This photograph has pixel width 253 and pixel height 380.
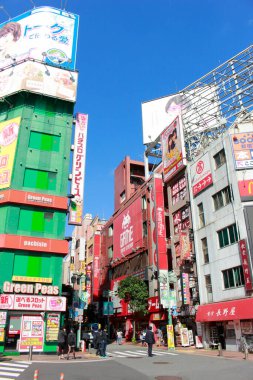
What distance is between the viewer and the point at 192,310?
117ft

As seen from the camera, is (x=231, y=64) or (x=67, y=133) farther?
(x=231, y=64)

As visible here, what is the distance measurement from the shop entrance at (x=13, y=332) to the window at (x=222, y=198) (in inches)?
805

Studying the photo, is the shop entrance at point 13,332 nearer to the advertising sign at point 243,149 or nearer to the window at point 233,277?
the window at point 233,277

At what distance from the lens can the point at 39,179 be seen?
3397cm

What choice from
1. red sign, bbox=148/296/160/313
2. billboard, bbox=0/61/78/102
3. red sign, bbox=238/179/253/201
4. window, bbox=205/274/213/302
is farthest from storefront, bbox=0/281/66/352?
billboard, bbox=0/61/78/102

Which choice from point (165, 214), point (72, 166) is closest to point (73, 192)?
point (72, 166)

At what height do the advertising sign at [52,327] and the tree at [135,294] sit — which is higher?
the tree at [135,294]

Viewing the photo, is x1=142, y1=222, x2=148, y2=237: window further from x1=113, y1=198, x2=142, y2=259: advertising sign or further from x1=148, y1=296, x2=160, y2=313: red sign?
x1=148, y1=296, x2=160, y2=313: red sign

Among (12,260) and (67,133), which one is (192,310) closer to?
(12,260)

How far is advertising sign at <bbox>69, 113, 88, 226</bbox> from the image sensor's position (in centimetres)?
3472

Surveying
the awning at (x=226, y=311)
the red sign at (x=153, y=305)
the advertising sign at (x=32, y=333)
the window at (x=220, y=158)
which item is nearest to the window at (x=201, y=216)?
the window at (x=220, y=158)

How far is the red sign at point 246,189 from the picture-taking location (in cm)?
3005

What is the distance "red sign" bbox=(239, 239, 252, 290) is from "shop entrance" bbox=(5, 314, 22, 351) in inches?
725

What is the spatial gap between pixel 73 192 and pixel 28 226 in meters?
5.92
